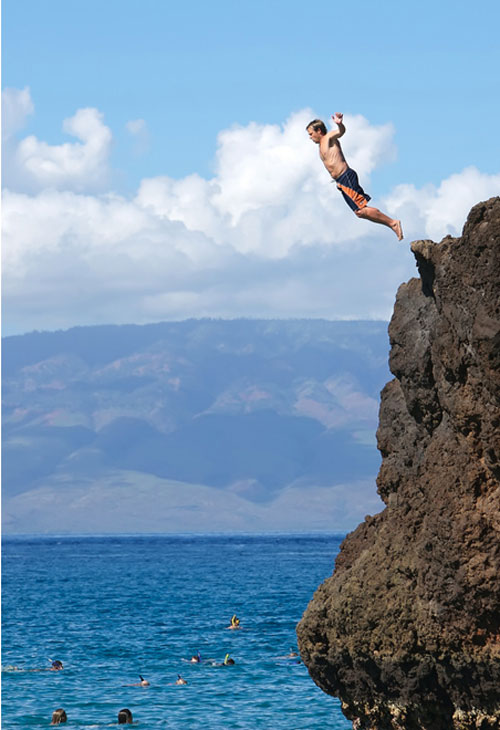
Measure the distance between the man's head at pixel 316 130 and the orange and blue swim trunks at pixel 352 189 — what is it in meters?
0.63

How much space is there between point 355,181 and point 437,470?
441 cm

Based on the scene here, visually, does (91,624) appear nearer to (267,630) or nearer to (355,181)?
(267,630)

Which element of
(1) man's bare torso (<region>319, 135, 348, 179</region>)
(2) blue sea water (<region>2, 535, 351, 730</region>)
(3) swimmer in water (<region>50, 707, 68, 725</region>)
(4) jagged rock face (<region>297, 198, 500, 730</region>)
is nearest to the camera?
(4) jagged rock face (<region>297, 198, 500, 730</region>)

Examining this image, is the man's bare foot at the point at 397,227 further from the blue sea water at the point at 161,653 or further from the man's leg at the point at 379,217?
the blue sea water at the point at 161,653

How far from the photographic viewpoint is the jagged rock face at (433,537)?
1578 cm

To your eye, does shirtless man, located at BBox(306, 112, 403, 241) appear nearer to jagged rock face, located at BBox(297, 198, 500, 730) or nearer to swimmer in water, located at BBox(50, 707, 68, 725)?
jagged rock face, located at BBox(297, 198, 500, 730)

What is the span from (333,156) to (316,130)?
45cm

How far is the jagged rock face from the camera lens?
15781mm

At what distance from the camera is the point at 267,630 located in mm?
53750

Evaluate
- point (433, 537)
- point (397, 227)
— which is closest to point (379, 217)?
point (397, 227)

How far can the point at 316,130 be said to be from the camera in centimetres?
1666

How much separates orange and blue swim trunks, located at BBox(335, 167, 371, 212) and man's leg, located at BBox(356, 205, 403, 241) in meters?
0.08

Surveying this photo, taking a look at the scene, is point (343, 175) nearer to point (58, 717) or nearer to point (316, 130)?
point (316, 130)

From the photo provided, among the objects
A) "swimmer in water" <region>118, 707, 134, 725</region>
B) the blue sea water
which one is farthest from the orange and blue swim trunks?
"swimmer in water" <region>118, 707, 134, 725</region>
